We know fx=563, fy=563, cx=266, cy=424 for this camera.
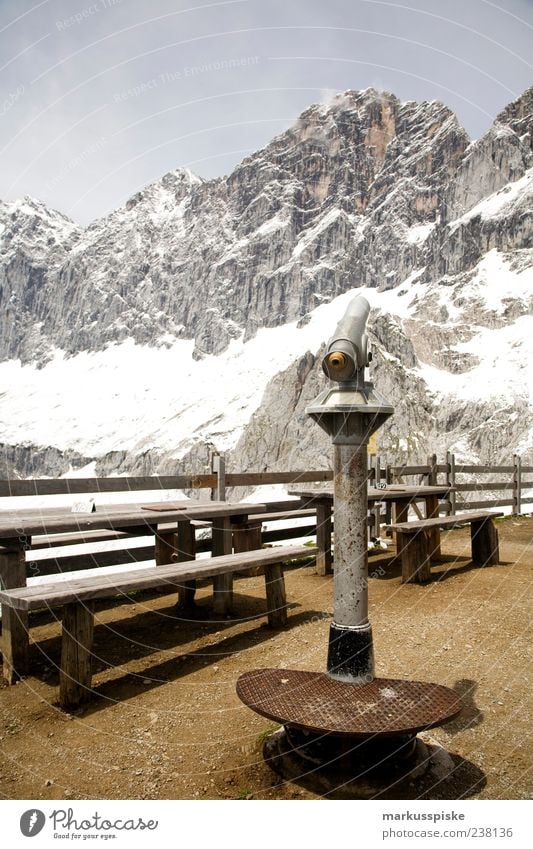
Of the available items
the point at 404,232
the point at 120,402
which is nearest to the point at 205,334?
the point at 120,402

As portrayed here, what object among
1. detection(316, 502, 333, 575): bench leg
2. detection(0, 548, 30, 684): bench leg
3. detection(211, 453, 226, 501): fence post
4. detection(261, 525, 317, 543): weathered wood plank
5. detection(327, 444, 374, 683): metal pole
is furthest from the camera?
detection(261, 525, 317, 543): weathered wood plank

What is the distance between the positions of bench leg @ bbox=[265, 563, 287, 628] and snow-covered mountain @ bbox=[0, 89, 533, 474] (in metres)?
41.7

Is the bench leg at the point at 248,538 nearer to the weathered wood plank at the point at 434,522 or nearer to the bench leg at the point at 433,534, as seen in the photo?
the weathered wood plank at the point at 434,522

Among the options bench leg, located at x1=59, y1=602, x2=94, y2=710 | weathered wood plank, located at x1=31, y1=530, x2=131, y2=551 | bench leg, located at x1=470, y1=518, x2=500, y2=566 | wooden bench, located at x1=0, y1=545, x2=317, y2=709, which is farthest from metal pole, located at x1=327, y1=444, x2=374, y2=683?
bench leg, located at x1=470, y1=518, x2=500, y2=566

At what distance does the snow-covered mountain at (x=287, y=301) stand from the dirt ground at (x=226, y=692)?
135 feet

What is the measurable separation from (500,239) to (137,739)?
287 feet

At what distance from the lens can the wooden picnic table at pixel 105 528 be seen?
15.9 feet

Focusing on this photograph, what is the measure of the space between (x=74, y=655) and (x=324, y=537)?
5237 millimetres

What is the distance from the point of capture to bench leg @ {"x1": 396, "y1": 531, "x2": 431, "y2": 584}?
7711mm

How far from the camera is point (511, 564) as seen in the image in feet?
28.9

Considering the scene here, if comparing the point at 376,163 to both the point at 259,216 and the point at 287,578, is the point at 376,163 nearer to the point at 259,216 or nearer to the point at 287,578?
the point at 259,216

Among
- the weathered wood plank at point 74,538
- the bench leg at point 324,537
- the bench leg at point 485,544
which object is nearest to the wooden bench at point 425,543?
the bench leg at point 485,544

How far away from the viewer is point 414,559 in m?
7.75

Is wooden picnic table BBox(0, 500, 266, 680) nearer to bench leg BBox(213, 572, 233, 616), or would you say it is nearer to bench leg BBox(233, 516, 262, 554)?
bench leg BBox(213, 572, 233, 616)
